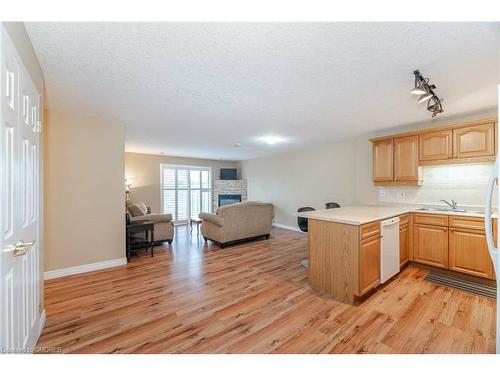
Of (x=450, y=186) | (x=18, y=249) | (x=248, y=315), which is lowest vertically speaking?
(x=248, y=315)

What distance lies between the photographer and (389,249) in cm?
272

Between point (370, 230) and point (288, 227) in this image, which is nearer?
point (370, 230)

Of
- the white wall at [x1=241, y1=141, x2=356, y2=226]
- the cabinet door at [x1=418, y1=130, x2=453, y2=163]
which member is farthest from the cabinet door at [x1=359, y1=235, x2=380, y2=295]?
the white wall at [x1=241, y1=141, x2=356, y2=226]

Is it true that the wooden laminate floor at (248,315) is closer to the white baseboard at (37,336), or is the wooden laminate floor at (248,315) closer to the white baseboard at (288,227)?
the white baseboard at (37,336)

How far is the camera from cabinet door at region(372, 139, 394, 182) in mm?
3705

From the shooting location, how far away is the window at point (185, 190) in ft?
23.5

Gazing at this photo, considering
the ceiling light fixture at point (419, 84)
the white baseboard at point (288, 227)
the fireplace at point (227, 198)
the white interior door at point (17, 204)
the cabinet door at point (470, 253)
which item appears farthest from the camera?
the fireplace at point (227, 198)

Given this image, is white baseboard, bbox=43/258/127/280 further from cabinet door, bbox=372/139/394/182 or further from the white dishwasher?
cabinet door, bbox=372/139/394/182

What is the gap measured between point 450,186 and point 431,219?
760 mm

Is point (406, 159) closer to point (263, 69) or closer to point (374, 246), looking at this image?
point (374, 246)

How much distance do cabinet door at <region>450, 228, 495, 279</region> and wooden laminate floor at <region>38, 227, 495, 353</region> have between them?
44cm

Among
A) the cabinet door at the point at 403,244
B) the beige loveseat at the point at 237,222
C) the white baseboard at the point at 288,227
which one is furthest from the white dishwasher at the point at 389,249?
the white baseboard at the point at 288,227

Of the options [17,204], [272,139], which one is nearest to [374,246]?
[272,139]
